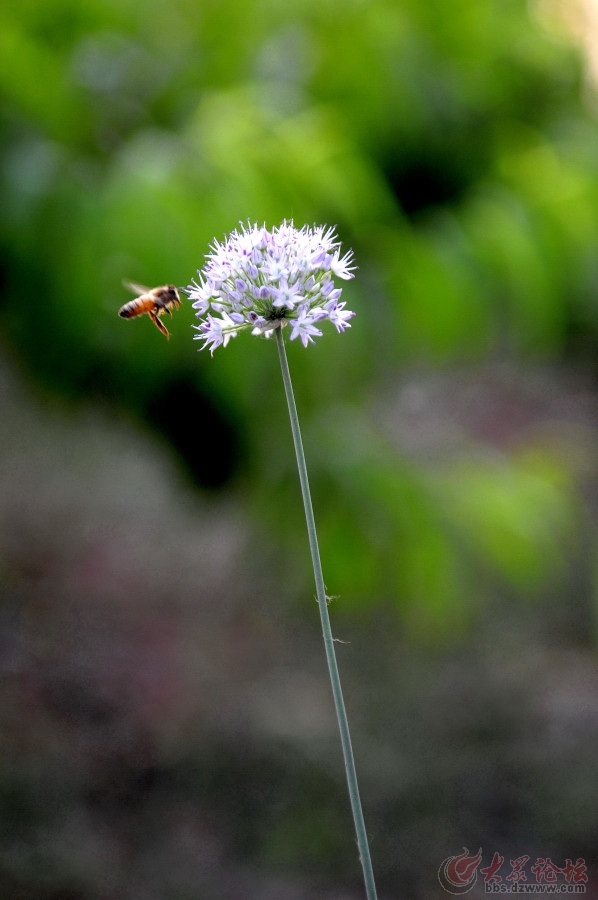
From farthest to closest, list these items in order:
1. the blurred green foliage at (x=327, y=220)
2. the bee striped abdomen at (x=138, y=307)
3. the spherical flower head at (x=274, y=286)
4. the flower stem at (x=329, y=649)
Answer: the blurred green foliage at (x=327, y=220) → the bee striped abdomen at (x=138, y=307) → the spherical flower head at (x=274, y=286) → the flower stem at (x=329, y=649)

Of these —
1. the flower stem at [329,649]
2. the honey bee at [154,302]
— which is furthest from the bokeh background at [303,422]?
the flower stem at [329,649]

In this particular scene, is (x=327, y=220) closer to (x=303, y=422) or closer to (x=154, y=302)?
(x=303, y=422)

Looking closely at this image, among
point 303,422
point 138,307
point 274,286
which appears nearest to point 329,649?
point 274,286

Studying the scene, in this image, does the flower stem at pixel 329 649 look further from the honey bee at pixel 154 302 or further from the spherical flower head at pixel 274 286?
the honey bee at pixel 154 302

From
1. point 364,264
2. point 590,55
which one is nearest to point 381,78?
point 364,264

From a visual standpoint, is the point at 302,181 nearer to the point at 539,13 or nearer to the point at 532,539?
the point at 532,539

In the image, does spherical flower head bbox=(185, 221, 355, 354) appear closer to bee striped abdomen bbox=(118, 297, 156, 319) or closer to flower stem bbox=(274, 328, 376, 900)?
flower stem bbox=(274, 328, 376, 900)

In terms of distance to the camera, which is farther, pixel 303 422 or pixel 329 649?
pixel 303 422
